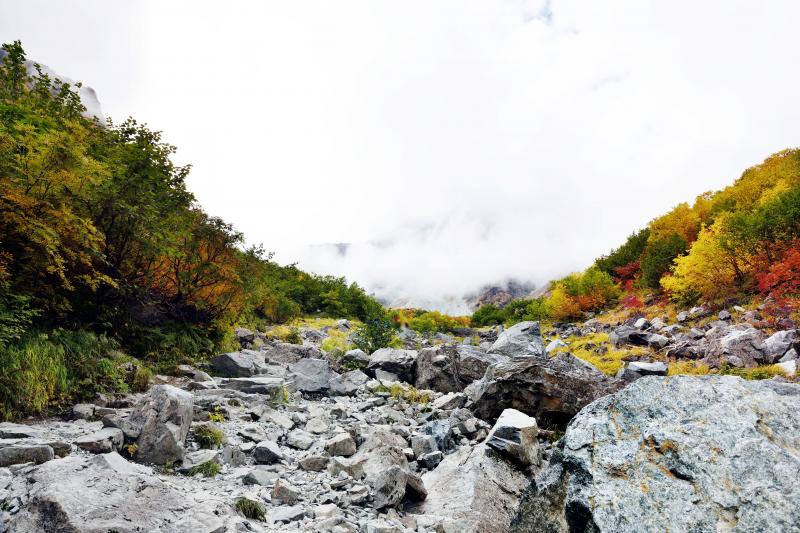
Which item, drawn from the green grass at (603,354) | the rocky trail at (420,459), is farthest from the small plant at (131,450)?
the green grass at (603,354)

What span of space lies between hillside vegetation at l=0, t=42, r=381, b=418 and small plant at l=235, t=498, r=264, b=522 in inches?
151

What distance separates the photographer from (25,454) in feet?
12.8

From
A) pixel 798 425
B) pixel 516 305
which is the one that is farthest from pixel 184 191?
pixel 516 305

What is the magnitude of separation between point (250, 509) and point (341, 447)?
1.99 meters

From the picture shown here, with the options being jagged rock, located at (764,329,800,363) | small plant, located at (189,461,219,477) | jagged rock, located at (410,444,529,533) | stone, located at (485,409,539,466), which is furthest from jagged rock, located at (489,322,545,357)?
small plant, located at (189,461,219,477)

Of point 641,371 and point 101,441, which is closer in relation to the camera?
point 101,441

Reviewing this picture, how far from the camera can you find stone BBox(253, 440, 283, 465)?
534 centimetres

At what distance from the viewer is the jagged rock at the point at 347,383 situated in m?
9.53

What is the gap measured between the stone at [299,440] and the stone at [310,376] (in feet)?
9.49

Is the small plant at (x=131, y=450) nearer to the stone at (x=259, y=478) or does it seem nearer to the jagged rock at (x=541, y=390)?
the stone at (x=259, y=478)

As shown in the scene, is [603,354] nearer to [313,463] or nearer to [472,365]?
[472,365]

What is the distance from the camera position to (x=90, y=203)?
7.76 meters

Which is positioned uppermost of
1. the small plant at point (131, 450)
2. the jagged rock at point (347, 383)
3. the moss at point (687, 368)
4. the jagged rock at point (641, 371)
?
the small plant at point (131, 450)

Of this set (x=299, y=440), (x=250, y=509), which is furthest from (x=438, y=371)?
(x=250, y=509)
